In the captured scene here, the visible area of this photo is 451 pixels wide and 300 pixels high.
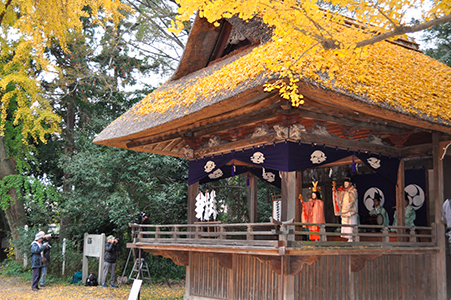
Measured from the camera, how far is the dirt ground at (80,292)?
37.2 feet

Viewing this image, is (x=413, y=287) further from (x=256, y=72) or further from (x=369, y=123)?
(x=256, y=72)

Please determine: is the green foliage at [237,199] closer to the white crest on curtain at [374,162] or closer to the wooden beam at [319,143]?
the wooden beam at [319,143]

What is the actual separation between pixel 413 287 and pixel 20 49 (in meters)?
12.4

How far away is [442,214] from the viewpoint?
336 inches

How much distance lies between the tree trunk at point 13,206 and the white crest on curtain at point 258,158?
453 inches

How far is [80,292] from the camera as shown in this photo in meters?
12.0

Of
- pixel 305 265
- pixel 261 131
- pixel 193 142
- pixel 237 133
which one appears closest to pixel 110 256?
pixel 193 142

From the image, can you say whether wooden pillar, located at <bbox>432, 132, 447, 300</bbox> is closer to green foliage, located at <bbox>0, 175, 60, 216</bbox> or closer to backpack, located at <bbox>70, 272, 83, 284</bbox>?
backpack, located at <bbox>70, 272, 83, 284</bbox>

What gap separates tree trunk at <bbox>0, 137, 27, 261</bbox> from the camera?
53.1 ft

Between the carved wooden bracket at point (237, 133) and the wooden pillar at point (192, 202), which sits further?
the wooden pillar at point (192, 202)

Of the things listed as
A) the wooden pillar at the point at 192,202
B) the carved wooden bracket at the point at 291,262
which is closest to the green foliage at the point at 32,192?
the wooden pillar at the point at 192,202

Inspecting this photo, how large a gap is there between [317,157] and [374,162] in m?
1.43

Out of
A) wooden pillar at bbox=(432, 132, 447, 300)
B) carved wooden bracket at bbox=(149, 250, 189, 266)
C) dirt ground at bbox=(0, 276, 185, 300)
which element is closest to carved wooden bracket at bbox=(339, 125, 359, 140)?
wooden pillar at bbox=(432, 132, 447, 300)

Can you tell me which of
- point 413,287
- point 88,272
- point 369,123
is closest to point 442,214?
point 413,287
